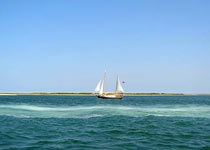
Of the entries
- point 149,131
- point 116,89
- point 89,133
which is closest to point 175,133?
point 149,131

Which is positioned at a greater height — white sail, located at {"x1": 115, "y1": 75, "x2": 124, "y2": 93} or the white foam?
white sail, located at {"x1": 115, "y1": 75, "x2": 124, "y2": 93}

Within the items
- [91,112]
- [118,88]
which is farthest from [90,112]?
[118,88]

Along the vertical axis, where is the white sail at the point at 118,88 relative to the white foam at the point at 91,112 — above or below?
above

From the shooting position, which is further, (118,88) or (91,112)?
(118,88)

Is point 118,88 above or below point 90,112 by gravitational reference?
above

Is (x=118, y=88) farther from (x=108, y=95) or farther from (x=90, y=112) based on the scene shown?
(x=90, y=112)

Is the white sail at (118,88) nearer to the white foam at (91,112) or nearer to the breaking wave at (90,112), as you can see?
the white foam at (91,112)

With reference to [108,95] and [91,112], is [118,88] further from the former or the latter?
[91,112]

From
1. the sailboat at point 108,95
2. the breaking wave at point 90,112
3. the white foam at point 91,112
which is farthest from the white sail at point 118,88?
the breaking wave at point 90,112

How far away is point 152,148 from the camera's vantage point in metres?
15.6

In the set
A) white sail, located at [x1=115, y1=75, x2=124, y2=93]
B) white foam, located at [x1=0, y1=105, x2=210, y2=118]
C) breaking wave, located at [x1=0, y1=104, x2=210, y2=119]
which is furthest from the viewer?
white sail, located at [x1=115, y1=75, x2=124, y2=93]

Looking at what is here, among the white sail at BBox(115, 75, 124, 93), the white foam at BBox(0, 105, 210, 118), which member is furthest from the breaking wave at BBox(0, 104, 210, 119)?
the white sail at BBox(115, 75, 124, 93)

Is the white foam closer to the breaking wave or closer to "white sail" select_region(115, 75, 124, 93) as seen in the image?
the breaking wave

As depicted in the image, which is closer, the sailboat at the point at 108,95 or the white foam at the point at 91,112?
the white foam at the point at 91,112
